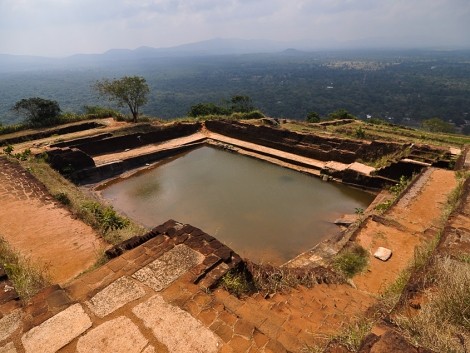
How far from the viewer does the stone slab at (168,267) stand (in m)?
3.98

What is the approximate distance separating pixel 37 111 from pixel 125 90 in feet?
18.9

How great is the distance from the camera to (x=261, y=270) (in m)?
4.99

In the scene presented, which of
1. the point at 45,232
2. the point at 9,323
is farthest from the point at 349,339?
the point at 45,232

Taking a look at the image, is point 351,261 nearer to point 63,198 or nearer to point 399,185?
point 399,185

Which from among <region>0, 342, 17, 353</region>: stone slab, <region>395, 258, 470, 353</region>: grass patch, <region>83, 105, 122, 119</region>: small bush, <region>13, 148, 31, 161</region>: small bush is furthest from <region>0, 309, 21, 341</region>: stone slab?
<region>83, 105, 122, 119</region>: small bush

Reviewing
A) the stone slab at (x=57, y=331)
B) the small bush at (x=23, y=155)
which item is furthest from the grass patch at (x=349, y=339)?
the small bush at (x=23, y=155)

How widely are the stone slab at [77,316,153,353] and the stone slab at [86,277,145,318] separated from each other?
224 millimetres

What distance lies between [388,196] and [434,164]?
107 inches

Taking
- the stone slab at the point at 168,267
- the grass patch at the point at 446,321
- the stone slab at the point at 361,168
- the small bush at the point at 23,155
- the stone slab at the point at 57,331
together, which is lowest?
the stone slab at the point at 361,168

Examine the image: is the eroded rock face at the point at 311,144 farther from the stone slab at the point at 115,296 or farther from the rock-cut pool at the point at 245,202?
the stone slab at the point at 115,296

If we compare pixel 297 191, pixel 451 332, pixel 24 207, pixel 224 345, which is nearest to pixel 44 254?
pixel 24 207

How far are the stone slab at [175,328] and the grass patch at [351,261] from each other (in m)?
4.10

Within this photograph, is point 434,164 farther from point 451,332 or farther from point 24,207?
point 24,207

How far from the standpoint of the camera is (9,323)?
3.31 m
